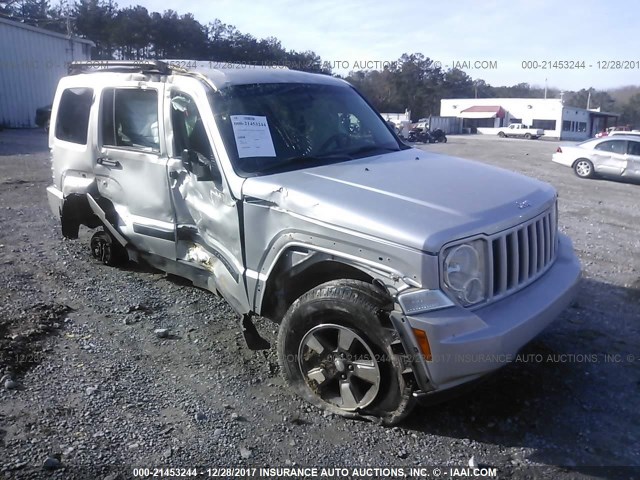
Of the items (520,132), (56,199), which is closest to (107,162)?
(56,199)

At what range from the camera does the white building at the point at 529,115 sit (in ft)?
230

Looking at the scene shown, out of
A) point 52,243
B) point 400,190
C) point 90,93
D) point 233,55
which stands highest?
point 233,55

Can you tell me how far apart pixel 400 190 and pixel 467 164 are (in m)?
1.22

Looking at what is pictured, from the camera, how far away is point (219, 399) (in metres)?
3.56

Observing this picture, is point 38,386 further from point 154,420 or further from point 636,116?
point 636,116

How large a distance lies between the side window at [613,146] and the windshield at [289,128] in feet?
48.1

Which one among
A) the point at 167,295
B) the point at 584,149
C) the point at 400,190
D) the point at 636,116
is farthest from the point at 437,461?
the point at 636,116

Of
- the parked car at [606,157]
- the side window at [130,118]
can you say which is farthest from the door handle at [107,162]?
the parked car at [606,157]

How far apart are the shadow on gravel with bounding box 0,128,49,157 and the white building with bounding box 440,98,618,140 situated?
2293 inches

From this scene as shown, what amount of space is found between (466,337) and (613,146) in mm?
16581

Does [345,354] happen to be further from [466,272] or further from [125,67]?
[125,67]

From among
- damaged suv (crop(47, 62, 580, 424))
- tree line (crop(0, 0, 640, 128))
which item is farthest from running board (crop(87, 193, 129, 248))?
tree line (crop(0, 0, 640, 128))

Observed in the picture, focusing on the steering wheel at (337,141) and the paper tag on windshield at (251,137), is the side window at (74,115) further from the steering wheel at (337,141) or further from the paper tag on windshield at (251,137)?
the steering wheel at (337,141)

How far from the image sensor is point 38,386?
3668 mm
